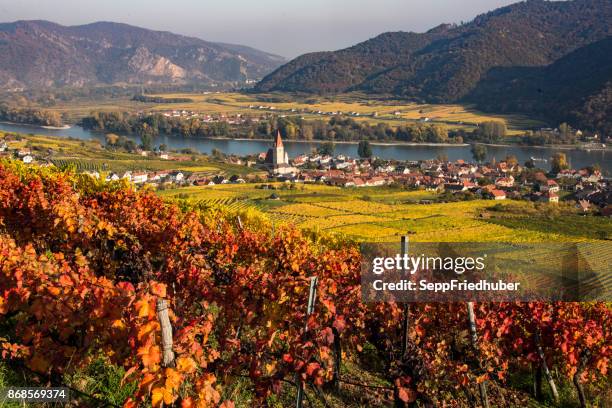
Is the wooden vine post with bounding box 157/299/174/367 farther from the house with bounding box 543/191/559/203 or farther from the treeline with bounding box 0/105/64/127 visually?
the treeline with bounding box 0/105/64/127

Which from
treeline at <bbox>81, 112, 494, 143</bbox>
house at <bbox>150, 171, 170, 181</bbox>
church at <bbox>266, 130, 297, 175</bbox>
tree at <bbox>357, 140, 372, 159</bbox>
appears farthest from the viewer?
treeline at <bbox>81, 112, 494, 143</bbox>

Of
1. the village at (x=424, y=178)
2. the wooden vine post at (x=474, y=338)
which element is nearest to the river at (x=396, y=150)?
the village at (x=424, y=178)

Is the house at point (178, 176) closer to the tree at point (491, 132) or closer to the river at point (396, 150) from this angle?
the river at point (396, 150)

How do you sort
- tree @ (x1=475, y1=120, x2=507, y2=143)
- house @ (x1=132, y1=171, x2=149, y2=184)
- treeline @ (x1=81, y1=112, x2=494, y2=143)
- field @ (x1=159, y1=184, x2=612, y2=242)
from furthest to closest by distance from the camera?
1. treeline @ (x1=81, y1=112, x2=494, y2=143)
2. tree @ (x1=475, y1=120, x2=507, y2=143)
3. house @ (x1=132, y1=171, x2=149, y2=184)
4. field @ (x1=159, y1=184, x2=612, y2=242)

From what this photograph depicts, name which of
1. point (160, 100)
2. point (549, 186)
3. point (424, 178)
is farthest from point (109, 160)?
point (160, 100)

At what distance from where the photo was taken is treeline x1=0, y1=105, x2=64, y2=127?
8612 centimetres

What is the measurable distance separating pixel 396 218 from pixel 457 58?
127m

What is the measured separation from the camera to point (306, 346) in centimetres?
313

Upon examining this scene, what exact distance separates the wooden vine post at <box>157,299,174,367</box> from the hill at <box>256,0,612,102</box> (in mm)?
125319

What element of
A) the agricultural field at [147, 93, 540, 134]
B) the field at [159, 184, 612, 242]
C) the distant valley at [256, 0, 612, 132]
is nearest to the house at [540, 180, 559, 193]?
the field at [159, 184, 612, 242]

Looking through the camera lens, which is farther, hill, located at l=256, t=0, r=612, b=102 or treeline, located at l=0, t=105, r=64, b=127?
hill, located at l=256, t=0, r=612, b=102

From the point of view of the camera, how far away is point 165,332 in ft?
7.86

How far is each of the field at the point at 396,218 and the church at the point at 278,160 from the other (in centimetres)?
1727

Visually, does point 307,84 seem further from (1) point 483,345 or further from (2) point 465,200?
(1) point 483,345
